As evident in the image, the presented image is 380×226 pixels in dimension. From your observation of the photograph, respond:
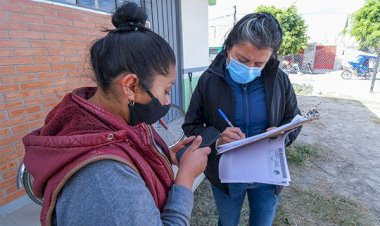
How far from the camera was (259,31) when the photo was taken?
1380 mm

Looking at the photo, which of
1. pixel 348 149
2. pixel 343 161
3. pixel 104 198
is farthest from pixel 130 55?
pixel 348 149

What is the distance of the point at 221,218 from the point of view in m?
1.82

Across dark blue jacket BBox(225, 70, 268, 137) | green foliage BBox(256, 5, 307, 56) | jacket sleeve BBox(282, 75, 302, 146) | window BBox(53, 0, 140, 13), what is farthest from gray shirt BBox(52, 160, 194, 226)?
green foliage BBox(256, 5, 307, 56)

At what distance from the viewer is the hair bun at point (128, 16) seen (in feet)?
2.86

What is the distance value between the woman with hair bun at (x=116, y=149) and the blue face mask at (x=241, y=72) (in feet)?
2.24

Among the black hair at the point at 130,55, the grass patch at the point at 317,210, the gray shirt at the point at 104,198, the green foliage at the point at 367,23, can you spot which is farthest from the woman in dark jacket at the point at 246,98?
the green foliage at the point at 367,23

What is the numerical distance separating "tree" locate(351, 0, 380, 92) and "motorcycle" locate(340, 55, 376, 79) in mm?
3418

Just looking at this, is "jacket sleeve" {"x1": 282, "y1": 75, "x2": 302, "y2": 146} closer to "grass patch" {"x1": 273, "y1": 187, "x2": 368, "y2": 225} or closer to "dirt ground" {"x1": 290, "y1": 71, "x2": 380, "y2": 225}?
"grass patch" {"x1": 273, "y1": 187, "x2": 368, "y2": 225}

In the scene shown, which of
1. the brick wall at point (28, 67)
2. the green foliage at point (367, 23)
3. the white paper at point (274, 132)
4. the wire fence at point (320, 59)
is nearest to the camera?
the white paper at point (274, 132)

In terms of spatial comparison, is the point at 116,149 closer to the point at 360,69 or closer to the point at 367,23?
the point at 367,23

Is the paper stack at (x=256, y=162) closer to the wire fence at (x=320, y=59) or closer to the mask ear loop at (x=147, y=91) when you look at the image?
the mask ear loop at (x=147, y=91)

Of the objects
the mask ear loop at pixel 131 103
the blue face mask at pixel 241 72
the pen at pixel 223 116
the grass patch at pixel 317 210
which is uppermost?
the blue face mask at pixel 241 72

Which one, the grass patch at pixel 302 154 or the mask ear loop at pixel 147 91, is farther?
the grass patch at pixel 302 154

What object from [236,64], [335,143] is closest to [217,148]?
[236,64]
